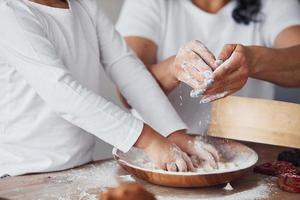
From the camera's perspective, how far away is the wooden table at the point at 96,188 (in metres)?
1.00

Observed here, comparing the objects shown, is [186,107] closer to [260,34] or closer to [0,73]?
[260,34]

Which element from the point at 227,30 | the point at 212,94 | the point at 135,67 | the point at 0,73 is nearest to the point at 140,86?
the point at 135,67

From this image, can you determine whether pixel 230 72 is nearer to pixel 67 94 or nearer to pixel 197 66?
pixel 197 66

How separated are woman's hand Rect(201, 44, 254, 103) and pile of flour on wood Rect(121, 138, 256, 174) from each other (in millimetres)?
149

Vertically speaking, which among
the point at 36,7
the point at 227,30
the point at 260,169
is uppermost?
the point at 36,7

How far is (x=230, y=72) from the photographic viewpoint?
116 cm

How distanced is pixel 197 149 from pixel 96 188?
28 centimetres

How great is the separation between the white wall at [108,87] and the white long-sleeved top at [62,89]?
107cm

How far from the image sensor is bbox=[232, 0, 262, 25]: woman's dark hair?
1.78m

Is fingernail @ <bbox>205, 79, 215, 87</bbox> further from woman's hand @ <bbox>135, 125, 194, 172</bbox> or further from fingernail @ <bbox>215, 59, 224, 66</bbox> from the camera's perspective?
woman's hand @ <bbox>135, 125, 194, 172</bbox>

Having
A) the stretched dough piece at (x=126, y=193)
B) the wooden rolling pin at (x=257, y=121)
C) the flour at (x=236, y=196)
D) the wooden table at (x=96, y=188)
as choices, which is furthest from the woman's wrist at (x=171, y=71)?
the stretched dough piece at (x=126, y=193)

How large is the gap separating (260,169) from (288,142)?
16cm

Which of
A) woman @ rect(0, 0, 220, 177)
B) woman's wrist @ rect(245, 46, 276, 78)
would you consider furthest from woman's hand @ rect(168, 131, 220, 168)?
woman's wrist @ rect(245, 46, 276, 78)

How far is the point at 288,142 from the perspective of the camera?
4.23 ft
